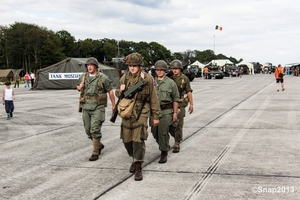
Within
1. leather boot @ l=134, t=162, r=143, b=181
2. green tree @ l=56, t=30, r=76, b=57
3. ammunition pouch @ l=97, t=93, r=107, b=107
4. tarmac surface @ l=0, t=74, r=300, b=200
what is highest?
green tree @ l=56, t=30, r=76, b=57

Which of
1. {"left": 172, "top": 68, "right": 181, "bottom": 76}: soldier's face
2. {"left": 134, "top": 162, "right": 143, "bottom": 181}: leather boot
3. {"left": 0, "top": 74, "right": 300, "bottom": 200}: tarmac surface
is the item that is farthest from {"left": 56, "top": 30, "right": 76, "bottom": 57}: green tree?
{"left": 134, "top": 162, "right": 143, "bottom": 181}: leather boot

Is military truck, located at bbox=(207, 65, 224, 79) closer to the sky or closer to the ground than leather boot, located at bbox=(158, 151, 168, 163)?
closer to the sky

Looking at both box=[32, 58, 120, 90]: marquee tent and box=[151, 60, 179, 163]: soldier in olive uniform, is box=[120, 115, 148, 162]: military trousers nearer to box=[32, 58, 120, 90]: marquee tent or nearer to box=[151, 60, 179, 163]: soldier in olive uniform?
box=[151, 60, 179, 163]: soldier in olive uniform

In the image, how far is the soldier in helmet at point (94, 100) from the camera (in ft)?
21.4

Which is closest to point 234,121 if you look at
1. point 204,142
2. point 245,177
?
point 204,142

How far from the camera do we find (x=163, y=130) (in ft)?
20.2

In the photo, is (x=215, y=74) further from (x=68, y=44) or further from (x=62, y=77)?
(x=68, y=44)

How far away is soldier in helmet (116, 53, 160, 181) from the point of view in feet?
17.4

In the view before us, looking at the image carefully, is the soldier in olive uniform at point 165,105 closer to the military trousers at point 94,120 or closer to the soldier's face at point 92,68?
the military trousers at point 94,120

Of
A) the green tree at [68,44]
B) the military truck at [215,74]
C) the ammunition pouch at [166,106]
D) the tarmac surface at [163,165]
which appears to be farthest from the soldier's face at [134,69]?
the green tree at [68,44]

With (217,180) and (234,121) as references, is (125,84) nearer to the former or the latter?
(217,180)

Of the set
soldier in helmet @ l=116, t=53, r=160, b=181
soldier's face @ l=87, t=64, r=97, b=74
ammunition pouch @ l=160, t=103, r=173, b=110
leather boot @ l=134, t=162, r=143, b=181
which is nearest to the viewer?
leather boot @ l=134, t=162, r=143, b=181

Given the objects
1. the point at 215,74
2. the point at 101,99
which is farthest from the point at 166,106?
the point at 215,74

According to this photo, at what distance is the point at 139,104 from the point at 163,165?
1.27 meters
